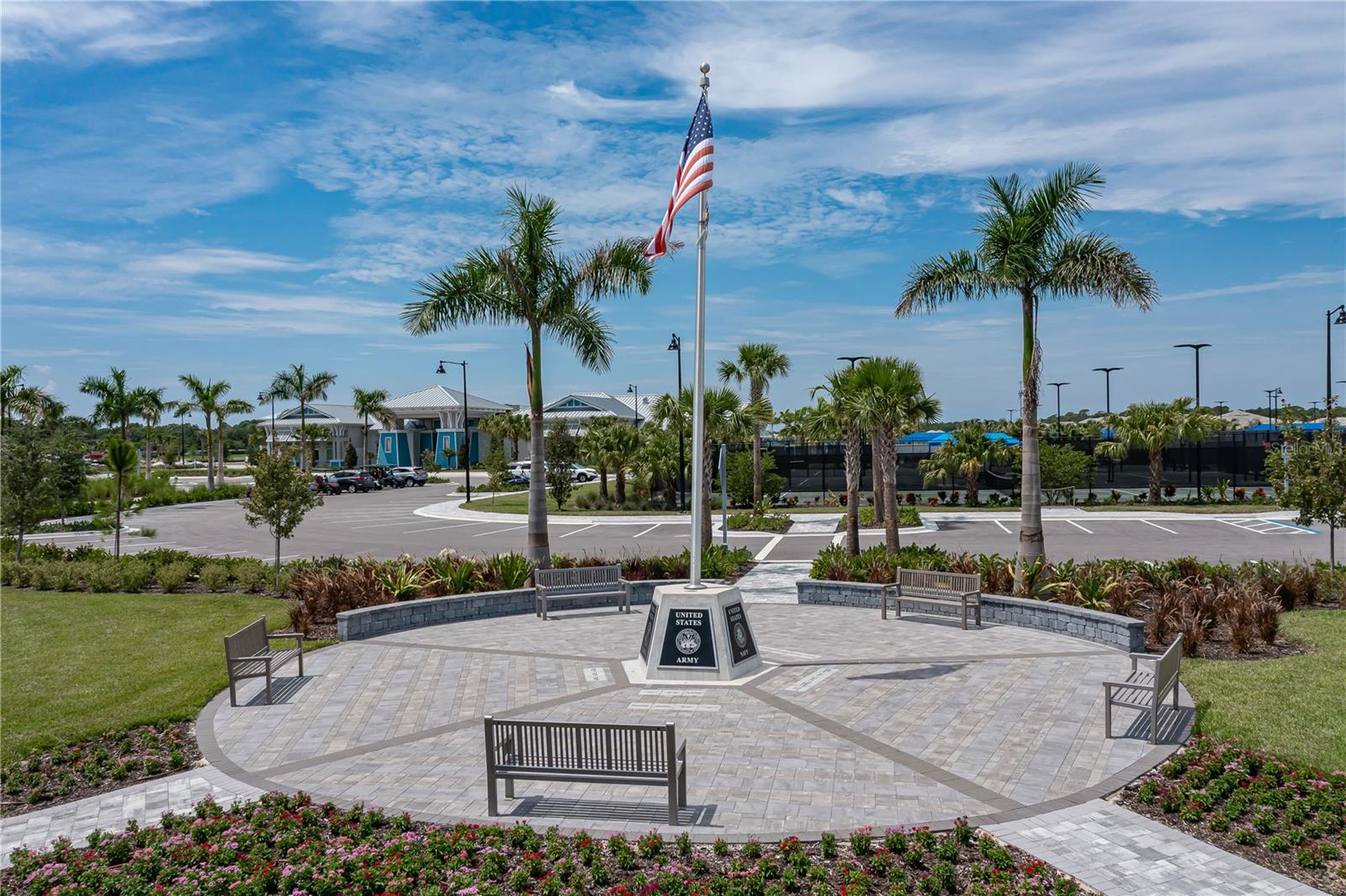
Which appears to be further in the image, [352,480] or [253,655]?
[352,480]

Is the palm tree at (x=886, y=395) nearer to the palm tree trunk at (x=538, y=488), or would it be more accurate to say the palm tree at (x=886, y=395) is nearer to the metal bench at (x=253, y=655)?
the palm tree trunk at (x=538, y=488)

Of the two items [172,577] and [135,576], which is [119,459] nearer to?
[135,576]

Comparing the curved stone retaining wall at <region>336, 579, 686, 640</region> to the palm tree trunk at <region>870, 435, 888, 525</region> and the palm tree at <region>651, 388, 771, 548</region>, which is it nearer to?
the palm tree trunk at <region>870, 435, 888, 525</region>

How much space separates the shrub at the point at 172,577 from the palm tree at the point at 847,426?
14.2 meters

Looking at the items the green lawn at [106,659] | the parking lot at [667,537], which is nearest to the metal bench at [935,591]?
the parking lot at [667,537]

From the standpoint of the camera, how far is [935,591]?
1465 centimetres

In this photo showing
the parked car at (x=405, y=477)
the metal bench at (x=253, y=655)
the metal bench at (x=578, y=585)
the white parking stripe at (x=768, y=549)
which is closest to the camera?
the metal bench at (x=253, y=655)

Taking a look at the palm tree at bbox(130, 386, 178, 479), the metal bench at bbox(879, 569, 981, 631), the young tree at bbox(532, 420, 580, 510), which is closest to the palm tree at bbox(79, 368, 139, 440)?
the palm tree at bbox(130, 386, 178, 479)

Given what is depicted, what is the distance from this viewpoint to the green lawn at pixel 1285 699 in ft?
27.1

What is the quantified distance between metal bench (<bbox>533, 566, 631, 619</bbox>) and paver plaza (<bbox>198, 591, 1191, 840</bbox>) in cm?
162

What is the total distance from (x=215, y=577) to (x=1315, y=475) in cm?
2113

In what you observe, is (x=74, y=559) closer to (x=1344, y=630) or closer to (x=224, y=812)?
(x=224, y=812)

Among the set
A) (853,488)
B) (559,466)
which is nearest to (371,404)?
(559,466)

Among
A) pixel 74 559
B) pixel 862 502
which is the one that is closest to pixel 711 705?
pixel 74 559
